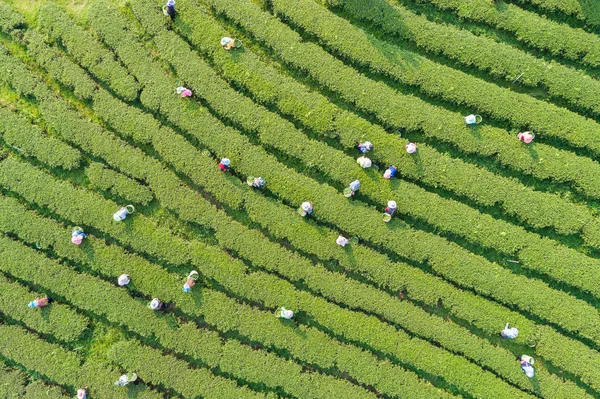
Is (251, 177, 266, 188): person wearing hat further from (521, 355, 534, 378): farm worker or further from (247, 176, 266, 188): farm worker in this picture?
(521, 355, 534, 378): farm worker

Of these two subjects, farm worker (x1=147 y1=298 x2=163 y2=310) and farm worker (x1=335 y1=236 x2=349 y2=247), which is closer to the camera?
farm worker (x1=147 y1=298 x2=163 y2=310)

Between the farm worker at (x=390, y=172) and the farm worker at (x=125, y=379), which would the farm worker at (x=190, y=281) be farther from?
the farm worker at (x=390, y=172)

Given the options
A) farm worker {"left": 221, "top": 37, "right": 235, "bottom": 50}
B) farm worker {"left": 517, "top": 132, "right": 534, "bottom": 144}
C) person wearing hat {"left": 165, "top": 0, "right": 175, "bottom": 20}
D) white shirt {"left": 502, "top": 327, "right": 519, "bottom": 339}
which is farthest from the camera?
person wearing hat {"left": 165, "top": 0, "right": 175, "bottom": 20}

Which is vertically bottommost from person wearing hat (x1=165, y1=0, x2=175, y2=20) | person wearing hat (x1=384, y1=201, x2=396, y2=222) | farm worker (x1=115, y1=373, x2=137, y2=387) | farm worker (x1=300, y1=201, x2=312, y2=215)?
farm worker (x1=115, y1=373, x2=137, y2=387)

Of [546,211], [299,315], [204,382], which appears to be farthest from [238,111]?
[546,211]

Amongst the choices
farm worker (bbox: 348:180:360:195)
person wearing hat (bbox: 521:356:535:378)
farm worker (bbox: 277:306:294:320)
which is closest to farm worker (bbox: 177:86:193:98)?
farm worker (bbox: 348:180:360:195)

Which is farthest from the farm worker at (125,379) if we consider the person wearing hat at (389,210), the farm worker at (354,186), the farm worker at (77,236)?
the person wearing hat at (389,210)

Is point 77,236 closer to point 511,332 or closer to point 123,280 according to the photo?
point 123,280
